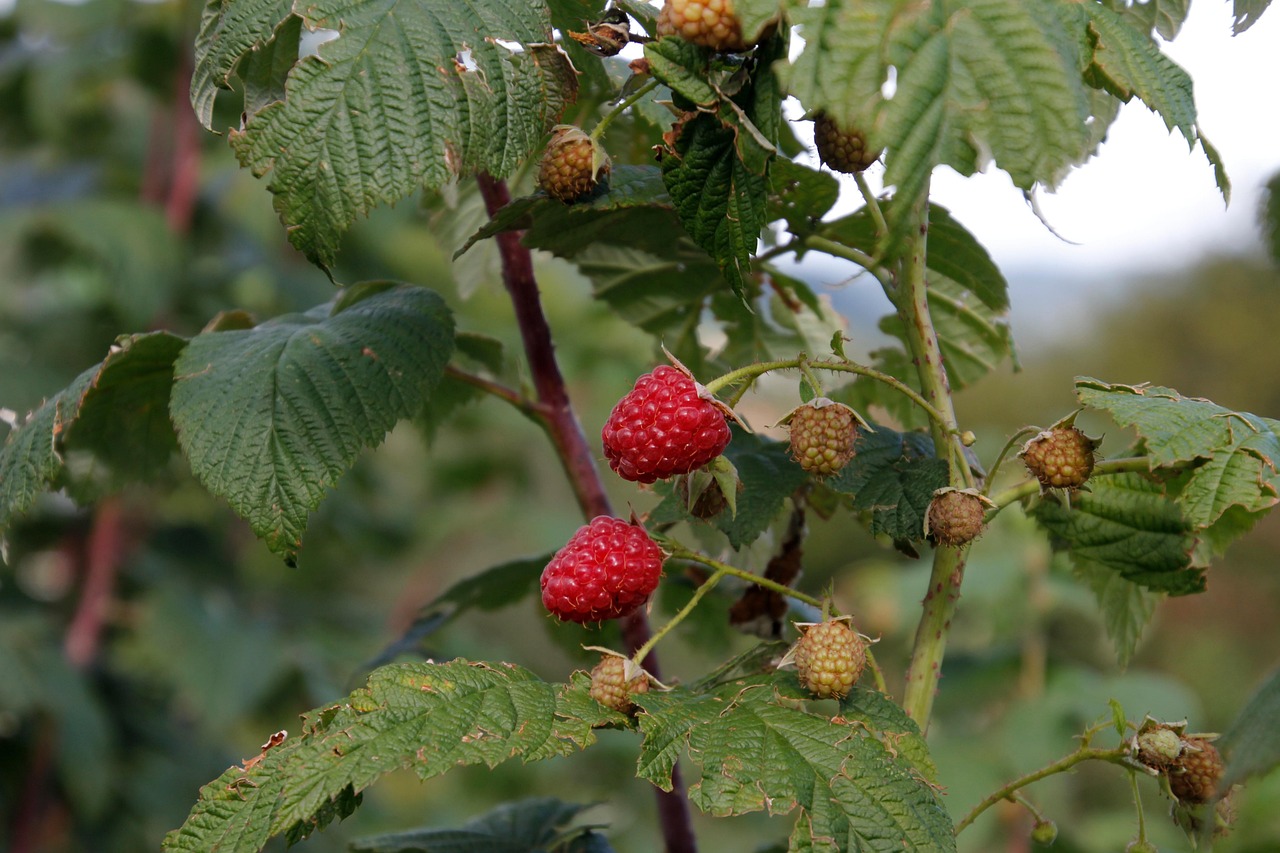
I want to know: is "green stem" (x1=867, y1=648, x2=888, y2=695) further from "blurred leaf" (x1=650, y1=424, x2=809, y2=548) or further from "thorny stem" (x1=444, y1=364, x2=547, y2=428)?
"thorny stem" (x1=444, y1=364, x2=547, y2=428)

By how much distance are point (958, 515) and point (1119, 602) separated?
42 cm

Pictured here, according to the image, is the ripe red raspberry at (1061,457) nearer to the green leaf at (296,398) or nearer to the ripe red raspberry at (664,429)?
the ripe red raspberry at (664,429)

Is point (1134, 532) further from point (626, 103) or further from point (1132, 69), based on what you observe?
point (626, 103)

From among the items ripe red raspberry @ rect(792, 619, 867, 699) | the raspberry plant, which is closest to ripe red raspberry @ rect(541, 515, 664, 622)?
the raspberry plant

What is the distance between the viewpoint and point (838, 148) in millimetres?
760

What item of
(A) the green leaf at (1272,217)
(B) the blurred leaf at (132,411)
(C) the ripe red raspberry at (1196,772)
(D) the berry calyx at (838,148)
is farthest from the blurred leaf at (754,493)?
(A) the green leaf at (1272,217)

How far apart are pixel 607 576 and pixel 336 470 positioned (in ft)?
0.79

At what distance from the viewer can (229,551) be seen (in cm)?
Answer: 368

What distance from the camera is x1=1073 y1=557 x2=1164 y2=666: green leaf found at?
1.07m

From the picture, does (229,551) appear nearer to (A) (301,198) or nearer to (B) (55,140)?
(B) (55,140)

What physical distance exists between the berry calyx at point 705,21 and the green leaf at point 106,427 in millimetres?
557

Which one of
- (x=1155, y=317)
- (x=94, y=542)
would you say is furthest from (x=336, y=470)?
(x=1155, y=317)

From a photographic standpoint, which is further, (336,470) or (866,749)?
(336,470)

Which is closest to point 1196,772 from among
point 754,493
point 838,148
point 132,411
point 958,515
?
point 958,515
